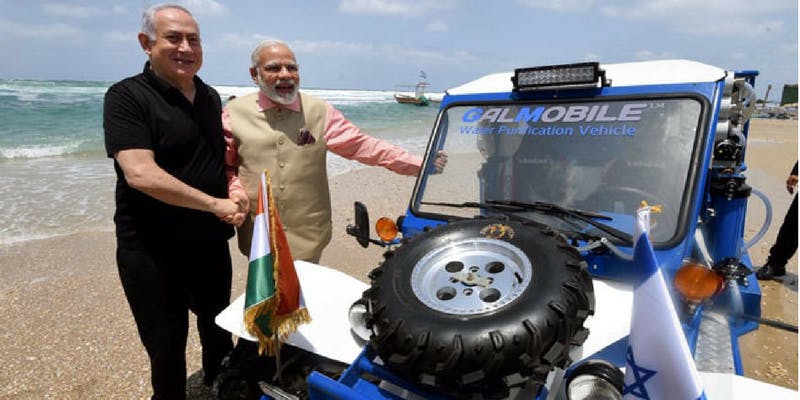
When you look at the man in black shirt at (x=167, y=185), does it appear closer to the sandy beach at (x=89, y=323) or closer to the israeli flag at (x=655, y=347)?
the sandy beach at (x=89, y=323)

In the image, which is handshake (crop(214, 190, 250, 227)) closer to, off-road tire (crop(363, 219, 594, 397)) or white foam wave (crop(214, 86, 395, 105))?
off-road tire (crop(363, 219, 594, 397))

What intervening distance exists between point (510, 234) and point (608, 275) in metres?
0.59

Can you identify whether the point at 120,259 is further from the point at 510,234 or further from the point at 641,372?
the point at 641,372

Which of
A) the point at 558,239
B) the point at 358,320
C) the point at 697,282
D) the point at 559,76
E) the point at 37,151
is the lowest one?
the point at 37,151

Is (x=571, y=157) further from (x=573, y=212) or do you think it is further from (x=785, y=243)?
(x=785, y=243)

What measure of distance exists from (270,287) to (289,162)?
1.20m

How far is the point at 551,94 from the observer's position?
2.64 metres

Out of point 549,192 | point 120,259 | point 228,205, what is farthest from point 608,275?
point 120,259

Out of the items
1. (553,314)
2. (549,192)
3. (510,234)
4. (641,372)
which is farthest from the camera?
(549,192)

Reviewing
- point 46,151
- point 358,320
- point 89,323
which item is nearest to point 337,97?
point 46,151

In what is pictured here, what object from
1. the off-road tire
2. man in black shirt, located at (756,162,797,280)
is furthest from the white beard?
man in black shirt, located at (756,162,797,280)

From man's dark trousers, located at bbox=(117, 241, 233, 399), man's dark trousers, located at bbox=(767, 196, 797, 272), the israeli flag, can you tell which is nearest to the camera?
the israeli flag

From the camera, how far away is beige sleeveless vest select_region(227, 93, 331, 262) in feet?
9.59

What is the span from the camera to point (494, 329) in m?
1.46
